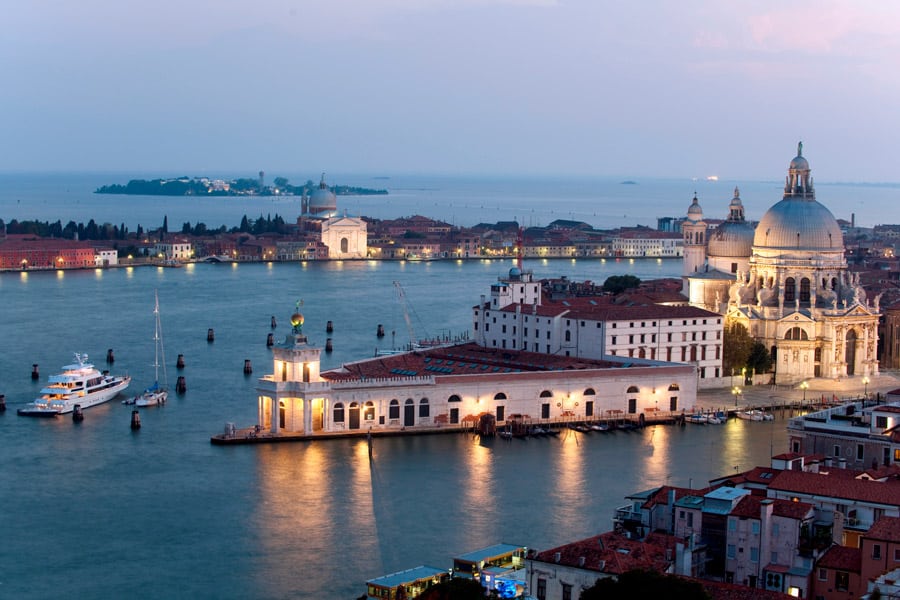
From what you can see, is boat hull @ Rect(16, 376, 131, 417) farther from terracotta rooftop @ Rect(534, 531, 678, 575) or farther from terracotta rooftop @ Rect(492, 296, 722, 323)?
terracotta rooftop @ Rect(534, 531, 678, 575)

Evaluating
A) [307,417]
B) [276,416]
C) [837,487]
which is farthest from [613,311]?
[837,487]

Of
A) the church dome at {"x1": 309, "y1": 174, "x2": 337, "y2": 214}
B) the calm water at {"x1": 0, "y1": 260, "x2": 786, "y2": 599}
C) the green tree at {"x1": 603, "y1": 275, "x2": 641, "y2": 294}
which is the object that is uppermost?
the church dome at {"x1": 309, "y1": 174, "x2": 337, "y2": 214}

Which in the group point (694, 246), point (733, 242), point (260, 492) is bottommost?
point (260, 492)

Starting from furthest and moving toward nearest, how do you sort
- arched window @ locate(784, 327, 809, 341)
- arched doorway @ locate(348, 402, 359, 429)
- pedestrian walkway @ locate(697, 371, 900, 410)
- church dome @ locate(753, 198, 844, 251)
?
church dome @ locate(753, 198, 844, 251), arched window @ locate(784, 327, 809, 341), pedestrian walkway @ locate(697, 371, 900, 410), arched doorway @ locate(348, 402, 359, 429)

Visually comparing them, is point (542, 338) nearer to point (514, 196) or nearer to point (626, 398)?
point (626, 398)

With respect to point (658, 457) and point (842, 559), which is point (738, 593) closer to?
point (842, 559)

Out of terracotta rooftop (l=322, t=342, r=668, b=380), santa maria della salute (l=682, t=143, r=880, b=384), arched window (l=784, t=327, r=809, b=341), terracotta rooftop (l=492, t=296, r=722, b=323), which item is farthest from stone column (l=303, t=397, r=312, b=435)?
arched window (l=784, t=327, r=809, b=341)

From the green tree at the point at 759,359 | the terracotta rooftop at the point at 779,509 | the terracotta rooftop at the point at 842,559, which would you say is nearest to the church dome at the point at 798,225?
the green tree at the point at 759,359
